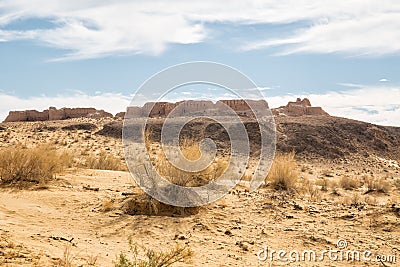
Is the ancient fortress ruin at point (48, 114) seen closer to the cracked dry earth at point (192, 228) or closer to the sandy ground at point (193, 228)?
the sandy ground at point (193, 228)

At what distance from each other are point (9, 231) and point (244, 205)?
5.21m

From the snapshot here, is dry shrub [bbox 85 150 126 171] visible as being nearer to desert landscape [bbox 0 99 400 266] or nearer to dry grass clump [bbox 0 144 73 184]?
desert landscape [bbox 0 99 400 266]

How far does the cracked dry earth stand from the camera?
6.02 meters

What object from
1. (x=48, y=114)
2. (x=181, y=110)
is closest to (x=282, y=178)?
(x=181, y=110)

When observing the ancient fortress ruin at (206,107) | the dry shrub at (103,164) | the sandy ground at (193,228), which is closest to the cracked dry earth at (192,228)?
the sandy ground at (193,228)

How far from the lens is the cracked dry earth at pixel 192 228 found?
6.02 metres

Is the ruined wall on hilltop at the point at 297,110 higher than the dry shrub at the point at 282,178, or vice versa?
the ruined wall on hilltop at the point at 297,110

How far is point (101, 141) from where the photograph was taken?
105ft

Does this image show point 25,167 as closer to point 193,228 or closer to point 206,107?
point 193,228

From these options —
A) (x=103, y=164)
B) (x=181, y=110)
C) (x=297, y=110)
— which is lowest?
(x=103, y=164)

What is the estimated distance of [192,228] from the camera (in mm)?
7832

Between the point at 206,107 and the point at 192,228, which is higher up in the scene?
the point at 206,107

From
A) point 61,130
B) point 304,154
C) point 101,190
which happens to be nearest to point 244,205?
point 101,190

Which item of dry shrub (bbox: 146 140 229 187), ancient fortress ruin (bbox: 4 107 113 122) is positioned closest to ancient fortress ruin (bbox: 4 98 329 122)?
ancient fortress ruin (bbox: 4 107 113 122)
